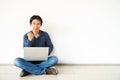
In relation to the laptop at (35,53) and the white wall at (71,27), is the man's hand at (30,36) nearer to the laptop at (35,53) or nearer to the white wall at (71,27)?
the white wall at (71,27)

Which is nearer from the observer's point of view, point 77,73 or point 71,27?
point 77,73

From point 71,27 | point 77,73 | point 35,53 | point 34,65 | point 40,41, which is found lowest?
point 77,73

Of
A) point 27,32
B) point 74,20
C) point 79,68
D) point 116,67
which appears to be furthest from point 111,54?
point 27,32

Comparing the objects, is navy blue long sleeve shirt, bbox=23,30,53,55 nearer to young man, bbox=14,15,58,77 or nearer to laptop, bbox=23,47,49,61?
young man, bbox=14,15,58,77

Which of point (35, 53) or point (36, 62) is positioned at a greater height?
point (35, 53)

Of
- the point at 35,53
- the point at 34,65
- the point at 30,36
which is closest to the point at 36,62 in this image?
the point at 34,65

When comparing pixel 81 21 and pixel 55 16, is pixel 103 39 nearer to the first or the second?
pixel 81 21

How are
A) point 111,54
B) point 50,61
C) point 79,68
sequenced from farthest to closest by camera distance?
point 111,54 < point 79,68 < point 50,61

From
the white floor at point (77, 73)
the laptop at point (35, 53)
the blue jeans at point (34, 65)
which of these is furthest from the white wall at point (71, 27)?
the laptop at point (35, 53)

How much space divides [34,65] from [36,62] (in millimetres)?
166

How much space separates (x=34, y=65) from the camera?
3.46m

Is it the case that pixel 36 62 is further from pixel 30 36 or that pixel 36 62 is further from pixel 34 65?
pixel 30 36

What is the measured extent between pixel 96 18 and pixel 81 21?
0.30 meters

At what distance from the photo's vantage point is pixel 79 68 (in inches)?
153
